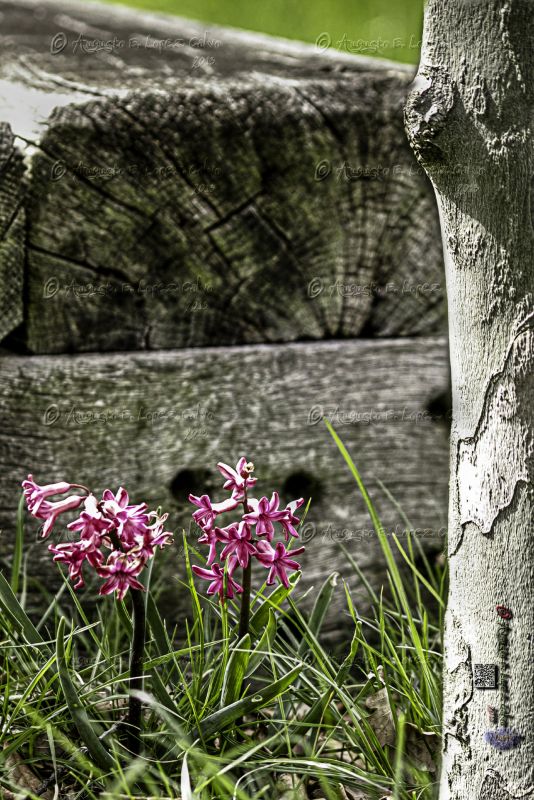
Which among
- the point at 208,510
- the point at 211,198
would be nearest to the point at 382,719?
the point at 208,510

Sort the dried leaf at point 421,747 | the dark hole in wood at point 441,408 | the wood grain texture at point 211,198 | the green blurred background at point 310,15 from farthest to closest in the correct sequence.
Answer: the green blurred background at point 310,15 → the dark hole in wood at point 441,408 → the wood grain texture at point 211,198 → the dried leaf at point 421,747

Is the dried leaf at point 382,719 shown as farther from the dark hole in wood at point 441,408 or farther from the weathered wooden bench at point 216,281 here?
the dark hole in wood at point 441,408

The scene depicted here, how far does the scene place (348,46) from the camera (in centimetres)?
278

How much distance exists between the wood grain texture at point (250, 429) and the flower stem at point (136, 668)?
75 centimetres

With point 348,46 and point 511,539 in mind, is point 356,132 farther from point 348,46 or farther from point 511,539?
point 511,539

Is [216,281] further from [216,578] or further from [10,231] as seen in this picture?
[216,578]

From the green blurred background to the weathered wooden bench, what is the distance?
1.13 metres

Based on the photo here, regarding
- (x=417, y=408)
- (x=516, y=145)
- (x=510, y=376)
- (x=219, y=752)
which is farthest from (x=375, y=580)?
(x=516, y=145)

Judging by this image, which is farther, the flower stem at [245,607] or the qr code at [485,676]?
the flower stem at [245,607]

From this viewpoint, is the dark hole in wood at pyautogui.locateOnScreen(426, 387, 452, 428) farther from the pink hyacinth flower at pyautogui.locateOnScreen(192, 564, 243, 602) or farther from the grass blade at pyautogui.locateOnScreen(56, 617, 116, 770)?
the grass blade at pyautogui.locateOnScreen(56, 617, 116, 770)

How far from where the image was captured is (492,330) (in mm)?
1337

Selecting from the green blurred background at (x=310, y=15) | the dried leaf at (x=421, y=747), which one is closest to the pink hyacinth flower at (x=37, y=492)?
the dried leaf at (x=421, y=747)

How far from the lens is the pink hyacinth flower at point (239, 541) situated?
1.42 m

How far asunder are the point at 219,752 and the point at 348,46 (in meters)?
2.31
